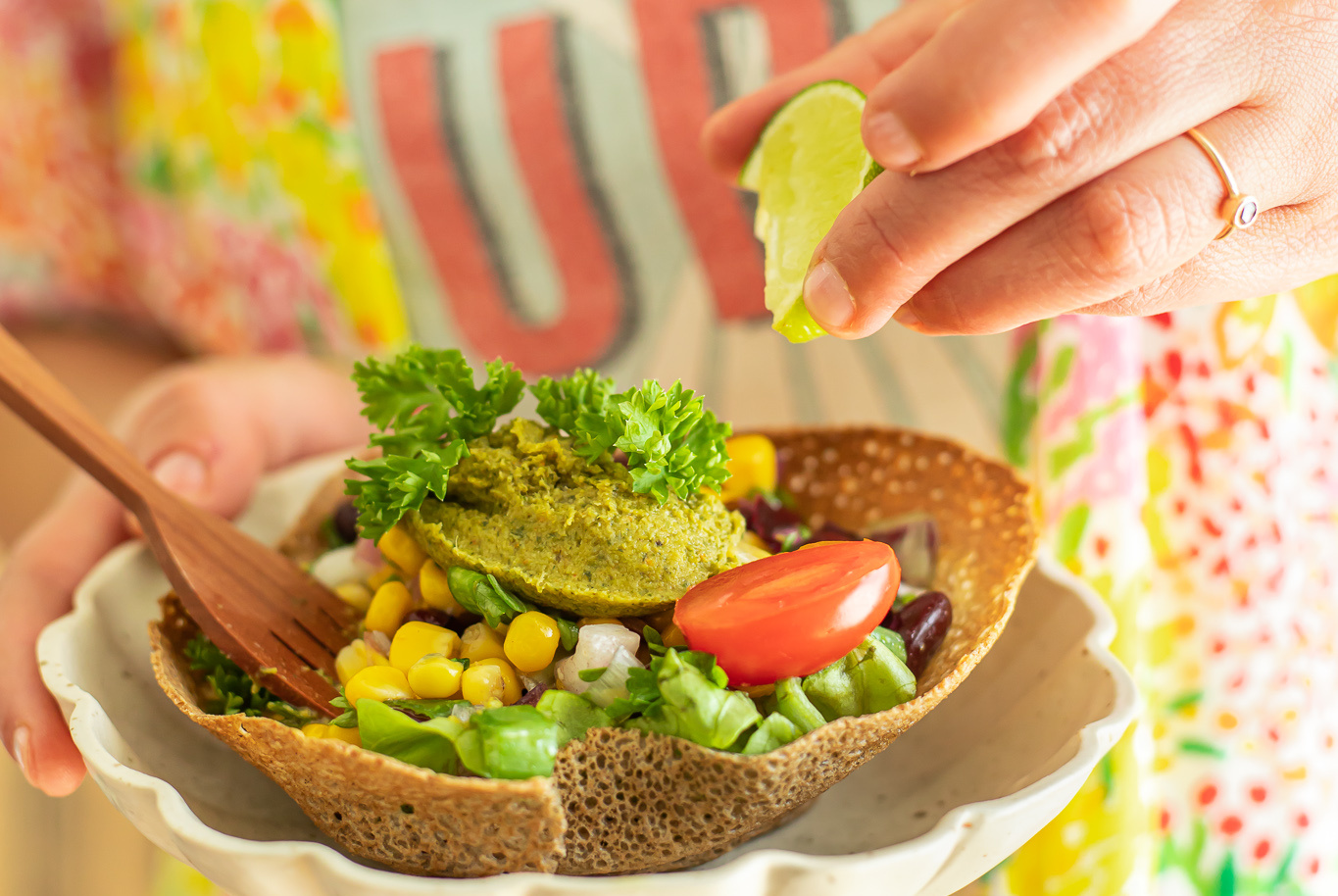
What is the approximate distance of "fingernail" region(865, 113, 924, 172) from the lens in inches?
42.9

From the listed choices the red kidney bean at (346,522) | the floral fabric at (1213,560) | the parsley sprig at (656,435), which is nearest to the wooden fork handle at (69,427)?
the red kidney bean at (346,522)

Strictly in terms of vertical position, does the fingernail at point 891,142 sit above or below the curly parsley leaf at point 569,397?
above

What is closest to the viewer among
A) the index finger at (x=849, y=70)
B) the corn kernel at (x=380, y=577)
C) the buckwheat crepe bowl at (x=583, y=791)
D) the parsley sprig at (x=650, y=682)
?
the buckwheat crepe bowl at (x=583, y=791)

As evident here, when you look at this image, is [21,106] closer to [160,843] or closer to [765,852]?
[160,843]

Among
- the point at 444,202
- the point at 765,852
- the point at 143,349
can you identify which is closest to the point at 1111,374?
the point at 765,852

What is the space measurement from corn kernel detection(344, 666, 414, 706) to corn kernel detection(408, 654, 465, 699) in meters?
0.03

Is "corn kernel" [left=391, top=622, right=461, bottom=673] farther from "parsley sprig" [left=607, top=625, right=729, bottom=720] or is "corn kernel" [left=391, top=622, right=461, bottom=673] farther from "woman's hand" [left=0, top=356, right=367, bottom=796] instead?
"woman's hand" [left=0, top=356, right=367, bottom=796]

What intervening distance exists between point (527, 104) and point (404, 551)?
1.63m

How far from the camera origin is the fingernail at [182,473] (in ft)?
6.36

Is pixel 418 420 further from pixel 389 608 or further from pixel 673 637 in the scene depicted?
pixel 673 637

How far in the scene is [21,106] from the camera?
10.1ft

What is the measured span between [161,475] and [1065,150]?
5.65 feet

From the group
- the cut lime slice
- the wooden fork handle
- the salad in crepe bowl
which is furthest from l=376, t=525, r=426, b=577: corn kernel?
the cut lime slice

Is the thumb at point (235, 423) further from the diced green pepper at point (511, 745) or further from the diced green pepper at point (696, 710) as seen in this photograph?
the diced green pepper at point (696, 710)
